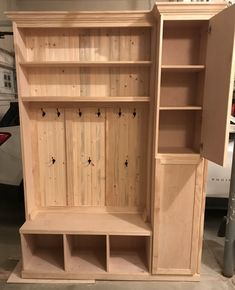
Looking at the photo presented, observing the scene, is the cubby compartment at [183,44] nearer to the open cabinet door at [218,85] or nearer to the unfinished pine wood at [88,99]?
the open cabinet door at [218,85]

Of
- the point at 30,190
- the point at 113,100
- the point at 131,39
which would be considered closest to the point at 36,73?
the point at 113,100

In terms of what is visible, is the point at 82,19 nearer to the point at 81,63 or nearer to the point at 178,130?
the point at 81,63

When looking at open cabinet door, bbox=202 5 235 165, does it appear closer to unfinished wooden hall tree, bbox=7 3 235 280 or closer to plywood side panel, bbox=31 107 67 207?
unfinished wooden hall tree, bbox=7 3 235 280

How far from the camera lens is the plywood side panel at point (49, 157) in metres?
2.15

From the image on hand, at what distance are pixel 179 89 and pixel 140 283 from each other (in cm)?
166

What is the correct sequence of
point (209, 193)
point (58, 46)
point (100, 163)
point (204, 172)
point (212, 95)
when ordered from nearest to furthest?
point (212, 95), point (204, 172), point (58, 46), point (100, 163), point (209, 193)

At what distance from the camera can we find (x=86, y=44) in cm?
204

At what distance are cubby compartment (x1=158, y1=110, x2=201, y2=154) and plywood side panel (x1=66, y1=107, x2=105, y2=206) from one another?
1.76ft

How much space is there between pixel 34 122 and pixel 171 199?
1.34 metres

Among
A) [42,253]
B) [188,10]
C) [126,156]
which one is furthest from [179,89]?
[42,253]

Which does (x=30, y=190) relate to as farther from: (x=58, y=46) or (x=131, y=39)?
(x=131, y=39)

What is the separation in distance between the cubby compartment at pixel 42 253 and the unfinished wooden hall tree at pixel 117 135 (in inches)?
0.6

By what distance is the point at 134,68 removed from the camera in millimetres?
2061

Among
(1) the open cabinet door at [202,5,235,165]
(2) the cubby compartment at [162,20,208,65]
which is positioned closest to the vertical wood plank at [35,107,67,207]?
(2) the cubby compartment at [162,20,208,65]
